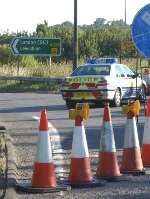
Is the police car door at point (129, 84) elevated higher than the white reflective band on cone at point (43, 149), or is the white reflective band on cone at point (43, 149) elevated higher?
the white reflective band on cone at point (43, 149)

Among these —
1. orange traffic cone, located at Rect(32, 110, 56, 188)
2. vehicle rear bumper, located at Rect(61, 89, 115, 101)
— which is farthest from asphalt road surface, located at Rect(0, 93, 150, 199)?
vehicle rear bumper, located at Rect(61, 89, 115, 101)

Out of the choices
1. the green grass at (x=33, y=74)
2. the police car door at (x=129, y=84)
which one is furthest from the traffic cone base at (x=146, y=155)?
the green grass at (x=33, y=74)

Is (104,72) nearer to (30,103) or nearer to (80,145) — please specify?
(30,103)

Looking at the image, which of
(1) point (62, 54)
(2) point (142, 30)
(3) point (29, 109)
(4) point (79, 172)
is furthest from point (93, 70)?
(1) point (62, 54)

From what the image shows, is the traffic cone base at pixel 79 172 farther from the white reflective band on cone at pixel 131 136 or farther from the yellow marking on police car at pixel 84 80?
the yellow marking on police car at pixel 84 80

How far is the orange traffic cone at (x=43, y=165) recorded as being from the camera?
9.04m

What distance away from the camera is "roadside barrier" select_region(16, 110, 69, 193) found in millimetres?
8976

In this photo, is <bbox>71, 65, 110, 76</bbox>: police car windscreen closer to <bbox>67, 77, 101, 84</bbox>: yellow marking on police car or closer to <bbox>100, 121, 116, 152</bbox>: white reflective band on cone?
<bbox>67, 77, 101, 84</bbox>: yellow marking on police car

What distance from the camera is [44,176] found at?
29.7 feet

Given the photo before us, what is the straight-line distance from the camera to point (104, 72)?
2467 centimetres

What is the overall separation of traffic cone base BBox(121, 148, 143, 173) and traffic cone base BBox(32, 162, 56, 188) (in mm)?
1472

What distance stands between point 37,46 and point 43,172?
107 ft

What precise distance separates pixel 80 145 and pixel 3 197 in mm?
1658

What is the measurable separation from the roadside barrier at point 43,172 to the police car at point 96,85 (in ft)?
46.2
